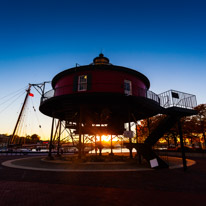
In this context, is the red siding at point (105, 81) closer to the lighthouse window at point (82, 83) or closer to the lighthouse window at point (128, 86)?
the lighthouse window at point (128, 86)

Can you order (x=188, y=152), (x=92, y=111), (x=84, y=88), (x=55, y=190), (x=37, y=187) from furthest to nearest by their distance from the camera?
(x=188, y=152) < (x=92, y=111) < (x=84, y=88) < (x=37, y=187) < (x=55, y=190)

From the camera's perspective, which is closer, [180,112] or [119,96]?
[180,112]

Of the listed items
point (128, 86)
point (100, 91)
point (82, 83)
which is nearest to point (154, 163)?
point (100, 91)

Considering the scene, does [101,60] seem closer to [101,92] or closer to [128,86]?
[128,86]

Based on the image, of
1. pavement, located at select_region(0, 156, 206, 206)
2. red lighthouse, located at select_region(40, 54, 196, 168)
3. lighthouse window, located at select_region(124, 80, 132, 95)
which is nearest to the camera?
pavement, located at select_region(0, 156, 206, 206)

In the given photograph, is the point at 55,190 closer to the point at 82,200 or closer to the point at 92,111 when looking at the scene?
the point at 82,200

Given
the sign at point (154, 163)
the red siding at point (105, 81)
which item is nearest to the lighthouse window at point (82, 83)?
the red siding at point (105, 81)

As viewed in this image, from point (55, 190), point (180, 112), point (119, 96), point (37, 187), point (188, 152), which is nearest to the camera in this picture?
point (55, 190)

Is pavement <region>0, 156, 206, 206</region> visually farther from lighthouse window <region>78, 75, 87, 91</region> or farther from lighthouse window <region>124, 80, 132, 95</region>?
lighthouse window <region>124, 80, 132, 95</region>

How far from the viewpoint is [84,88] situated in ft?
50.3

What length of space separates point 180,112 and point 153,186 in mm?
7783

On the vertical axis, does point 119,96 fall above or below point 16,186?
above

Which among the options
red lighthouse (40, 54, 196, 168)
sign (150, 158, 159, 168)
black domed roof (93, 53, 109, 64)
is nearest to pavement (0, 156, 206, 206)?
sign (150, 158, 159, 168)

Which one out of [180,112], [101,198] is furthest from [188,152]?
[101,198]
